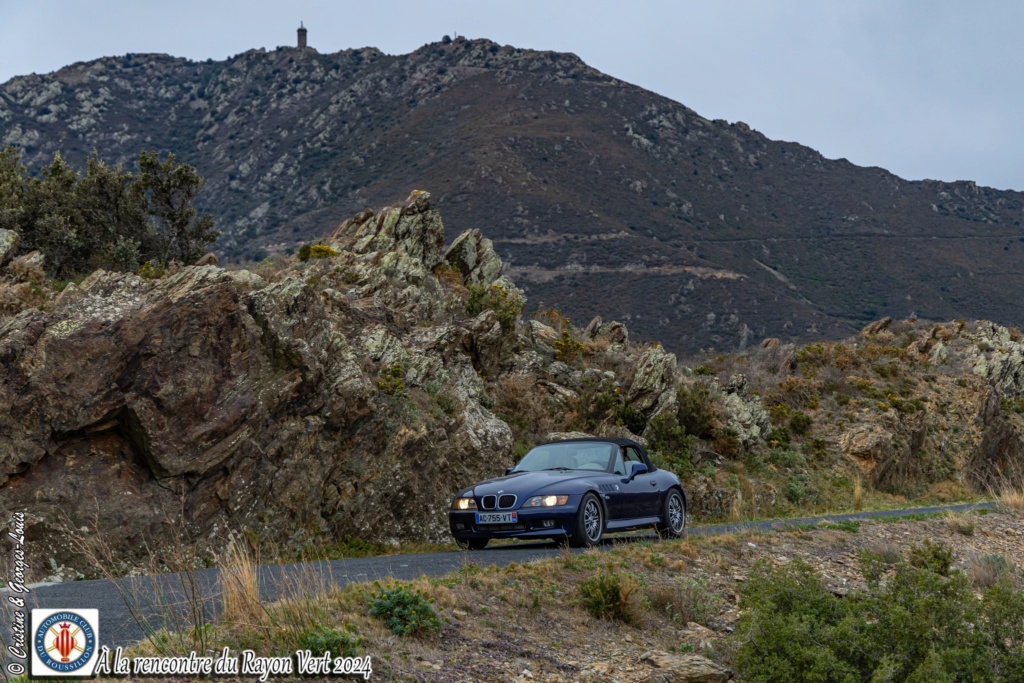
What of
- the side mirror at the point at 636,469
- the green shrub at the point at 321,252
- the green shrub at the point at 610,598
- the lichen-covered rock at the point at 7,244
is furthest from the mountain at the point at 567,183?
the green shrub at the point at 610,598

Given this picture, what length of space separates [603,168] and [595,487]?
9399cm

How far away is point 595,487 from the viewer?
12.7 meters

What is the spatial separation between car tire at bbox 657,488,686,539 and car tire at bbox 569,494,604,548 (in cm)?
176

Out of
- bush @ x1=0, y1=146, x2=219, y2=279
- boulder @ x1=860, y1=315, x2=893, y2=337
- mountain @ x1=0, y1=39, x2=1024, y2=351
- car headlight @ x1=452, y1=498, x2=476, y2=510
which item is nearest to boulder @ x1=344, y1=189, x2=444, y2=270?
bush @ x1=0, y1=146, x2=219, y2=279

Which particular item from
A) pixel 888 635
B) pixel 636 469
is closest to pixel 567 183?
pixel 636 469

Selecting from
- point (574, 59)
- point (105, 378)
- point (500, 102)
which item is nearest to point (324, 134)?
point (500, 102)

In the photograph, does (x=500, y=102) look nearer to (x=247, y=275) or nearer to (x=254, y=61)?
(x=254, y=61)

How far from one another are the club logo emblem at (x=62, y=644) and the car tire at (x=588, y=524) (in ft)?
25.1

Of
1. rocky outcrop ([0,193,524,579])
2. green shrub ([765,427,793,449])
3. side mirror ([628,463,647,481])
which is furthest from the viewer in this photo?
green shrub ([765,427,793,449])

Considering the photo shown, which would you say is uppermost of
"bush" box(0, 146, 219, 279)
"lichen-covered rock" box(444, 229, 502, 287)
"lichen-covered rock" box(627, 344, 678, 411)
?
"bush" box(0, 146, 219, 279)

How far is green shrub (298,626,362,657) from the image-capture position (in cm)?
631

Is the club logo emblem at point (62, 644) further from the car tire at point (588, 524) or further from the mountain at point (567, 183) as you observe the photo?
the mountain at point (567, 183)

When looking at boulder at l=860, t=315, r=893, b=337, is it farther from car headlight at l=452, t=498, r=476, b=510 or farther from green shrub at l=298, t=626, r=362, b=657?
green shrub at l=298, t=626, r=362, b=657

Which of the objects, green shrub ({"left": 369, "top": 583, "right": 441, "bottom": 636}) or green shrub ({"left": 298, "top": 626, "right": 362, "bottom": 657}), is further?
green shrub ({"left": 369, "top": 583, "right": 441, "bottom": 636})
